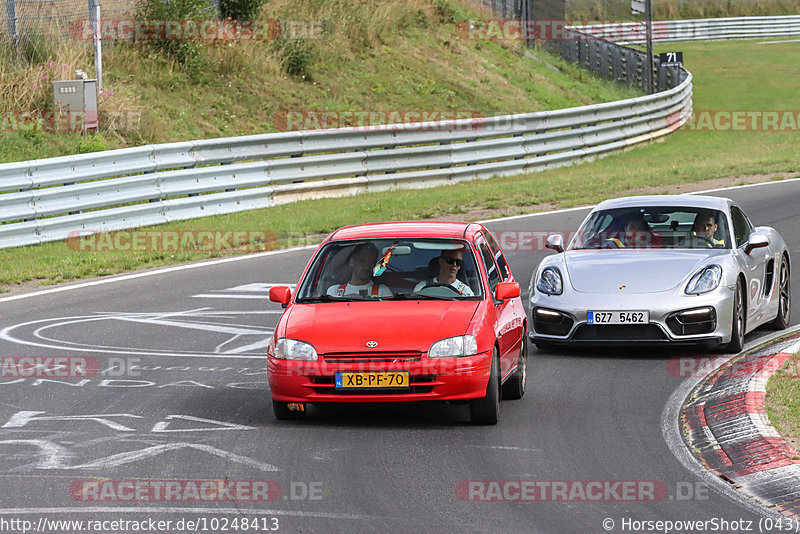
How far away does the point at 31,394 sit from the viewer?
930 cm

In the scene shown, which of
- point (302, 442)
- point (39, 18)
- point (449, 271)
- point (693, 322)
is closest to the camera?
point (302, 442)

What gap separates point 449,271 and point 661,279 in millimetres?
2555

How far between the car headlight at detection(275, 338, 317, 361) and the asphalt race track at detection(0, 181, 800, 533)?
0.48 meters

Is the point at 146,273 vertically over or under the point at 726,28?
over

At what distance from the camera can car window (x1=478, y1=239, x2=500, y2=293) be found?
933 cm

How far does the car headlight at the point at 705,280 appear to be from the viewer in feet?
35.1

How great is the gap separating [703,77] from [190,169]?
123 feet

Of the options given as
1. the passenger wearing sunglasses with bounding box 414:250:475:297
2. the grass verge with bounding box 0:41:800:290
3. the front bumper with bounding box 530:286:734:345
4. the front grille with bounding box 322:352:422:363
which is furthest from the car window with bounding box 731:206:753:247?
the grass verge with bounding box 0:41:800:290

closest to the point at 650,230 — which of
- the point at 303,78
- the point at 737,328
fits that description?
the point at 737,328

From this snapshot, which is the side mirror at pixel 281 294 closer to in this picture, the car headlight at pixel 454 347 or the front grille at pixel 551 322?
the car headlight at pixel 454 347

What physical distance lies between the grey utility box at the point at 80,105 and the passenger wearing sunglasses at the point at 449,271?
524 inches

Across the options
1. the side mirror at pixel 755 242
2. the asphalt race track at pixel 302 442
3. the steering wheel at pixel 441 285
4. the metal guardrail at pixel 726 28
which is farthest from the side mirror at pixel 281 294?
the metal guardrail at pixel 726 28

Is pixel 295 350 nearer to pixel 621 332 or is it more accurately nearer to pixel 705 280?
pixel 621 332

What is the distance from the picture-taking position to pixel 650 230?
11930 mm
